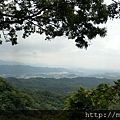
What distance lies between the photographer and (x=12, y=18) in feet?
18.1

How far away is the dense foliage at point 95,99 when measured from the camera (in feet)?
6.88

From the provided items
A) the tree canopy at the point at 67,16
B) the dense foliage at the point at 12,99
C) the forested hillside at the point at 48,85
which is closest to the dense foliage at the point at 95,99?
the tree canopy at the point at 67,16

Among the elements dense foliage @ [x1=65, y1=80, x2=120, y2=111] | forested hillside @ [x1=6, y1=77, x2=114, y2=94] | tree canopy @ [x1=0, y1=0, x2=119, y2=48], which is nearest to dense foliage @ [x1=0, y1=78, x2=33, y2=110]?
forested hillside @ [x1=6, y1=77, x2=114, y2=94]

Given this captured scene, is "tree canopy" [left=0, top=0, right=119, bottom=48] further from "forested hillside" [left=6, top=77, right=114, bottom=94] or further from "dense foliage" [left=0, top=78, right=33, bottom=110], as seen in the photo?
"forested hillside" [left=6, top=77, right=114, bottom=94]

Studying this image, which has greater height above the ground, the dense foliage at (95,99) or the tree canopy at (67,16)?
the tree canopy at (67,16)

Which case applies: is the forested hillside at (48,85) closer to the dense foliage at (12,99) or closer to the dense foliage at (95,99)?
the dense foliage at (12,99)

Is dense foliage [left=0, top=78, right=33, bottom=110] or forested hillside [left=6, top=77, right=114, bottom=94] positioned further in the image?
forested hillside [left=6, top=77, right=114, bottom=94]

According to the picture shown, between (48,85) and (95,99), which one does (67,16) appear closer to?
(95,99)

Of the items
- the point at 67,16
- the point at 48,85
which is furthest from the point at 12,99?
the point at 48,85

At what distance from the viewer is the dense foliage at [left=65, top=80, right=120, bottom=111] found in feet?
6.88

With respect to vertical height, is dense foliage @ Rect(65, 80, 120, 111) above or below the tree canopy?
below

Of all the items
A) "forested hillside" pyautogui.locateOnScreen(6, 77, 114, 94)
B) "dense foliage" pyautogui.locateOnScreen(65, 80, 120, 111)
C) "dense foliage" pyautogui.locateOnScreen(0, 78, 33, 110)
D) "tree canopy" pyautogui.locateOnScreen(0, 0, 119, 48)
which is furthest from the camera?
"forested hillside" pyautogui.locateOnScreen(6, 77, 114, 94)

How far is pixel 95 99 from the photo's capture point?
2.18 meters

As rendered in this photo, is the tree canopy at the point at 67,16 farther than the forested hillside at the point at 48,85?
No
